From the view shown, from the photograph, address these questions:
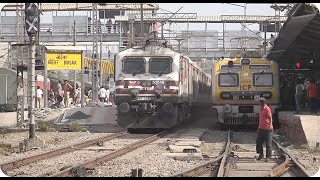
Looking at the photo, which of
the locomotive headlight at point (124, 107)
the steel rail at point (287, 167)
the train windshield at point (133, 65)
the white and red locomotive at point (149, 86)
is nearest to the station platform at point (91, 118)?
the white and red locomotive at point (149, 86)

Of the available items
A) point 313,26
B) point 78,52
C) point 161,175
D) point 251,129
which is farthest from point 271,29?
point 161,175

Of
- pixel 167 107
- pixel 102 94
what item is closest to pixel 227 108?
pixel 167 107

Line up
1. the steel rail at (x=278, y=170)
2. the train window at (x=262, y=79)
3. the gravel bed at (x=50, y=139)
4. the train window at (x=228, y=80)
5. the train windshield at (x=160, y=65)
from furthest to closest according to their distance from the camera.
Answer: the train window at (x=228, y=80) < the train window at (x=262, y=79) < the train windshield at (x=160, y=65) < the gravel bed at (x=50, y=139) < the steel rail at (x=278, y=170)

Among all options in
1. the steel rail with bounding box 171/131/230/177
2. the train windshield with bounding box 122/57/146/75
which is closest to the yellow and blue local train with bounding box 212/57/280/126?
the train windshield with bounding box 122/57/146/75

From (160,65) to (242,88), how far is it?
3.10 m

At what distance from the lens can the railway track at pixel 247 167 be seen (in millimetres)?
10375

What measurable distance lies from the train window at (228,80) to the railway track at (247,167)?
806 cm

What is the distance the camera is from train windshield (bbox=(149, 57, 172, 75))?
808 inches

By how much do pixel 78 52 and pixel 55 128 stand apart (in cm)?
902

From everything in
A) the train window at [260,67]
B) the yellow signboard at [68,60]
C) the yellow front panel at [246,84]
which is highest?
the yellow signboard at [68,60]

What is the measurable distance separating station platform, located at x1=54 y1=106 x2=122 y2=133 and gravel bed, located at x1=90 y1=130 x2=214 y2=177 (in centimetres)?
948

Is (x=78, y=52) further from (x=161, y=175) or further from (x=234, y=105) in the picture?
(x=161, y=175)

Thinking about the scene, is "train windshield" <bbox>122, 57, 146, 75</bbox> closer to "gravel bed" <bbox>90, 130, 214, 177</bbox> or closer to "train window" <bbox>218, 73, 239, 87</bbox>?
"train window" <bbox>218, 73, 239, 87</bbox>

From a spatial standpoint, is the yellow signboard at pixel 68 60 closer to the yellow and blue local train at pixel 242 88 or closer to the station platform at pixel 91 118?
the station platform at pixel 91 118
